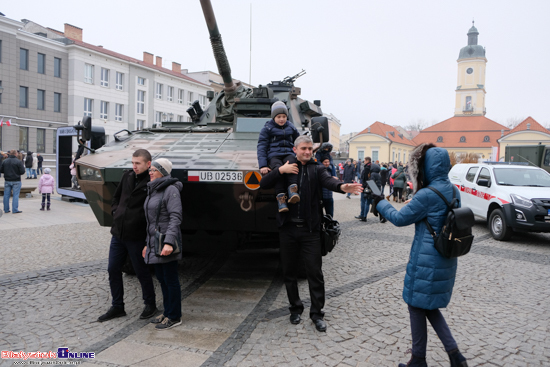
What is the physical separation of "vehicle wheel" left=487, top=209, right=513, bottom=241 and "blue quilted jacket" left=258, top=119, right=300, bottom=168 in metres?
6.39

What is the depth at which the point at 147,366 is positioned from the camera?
3396mm

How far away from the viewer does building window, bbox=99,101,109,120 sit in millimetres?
38256

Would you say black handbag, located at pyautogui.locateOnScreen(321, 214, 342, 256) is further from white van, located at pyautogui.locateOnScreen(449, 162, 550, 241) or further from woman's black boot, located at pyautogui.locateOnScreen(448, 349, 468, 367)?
white van, located at pyautogui.locateOnScreen(449, 162, 550, 241)

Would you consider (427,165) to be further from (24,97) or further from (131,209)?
(24,97)

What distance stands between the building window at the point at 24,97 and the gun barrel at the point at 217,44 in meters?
31.1

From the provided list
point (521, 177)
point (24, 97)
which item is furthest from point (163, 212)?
point (24, 97)

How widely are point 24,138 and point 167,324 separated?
33.6m

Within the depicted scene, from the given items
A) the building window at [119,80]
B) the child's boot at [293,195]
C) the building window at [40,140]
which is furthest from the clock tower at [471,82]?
the child's boot at [293,195]

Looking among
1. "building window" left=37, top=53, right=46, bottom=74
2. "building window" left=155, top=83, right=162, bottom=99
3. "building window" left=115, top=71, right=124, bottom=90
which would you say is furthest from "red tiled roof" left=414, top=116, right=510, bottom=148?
"building window" left=37, top=53, right=46, bottom=74

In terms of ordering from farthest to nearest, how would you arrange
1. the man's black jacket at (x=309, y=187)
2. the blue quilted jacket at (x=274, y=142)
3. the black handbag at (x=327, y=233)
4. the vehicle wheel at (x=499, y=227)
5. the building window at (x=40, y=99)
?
the building window at (x=40, y=99) < the vehicle wheel at (x=499, y=227) < the black handbag at (x=327, y=233) < the blue quilted jacket at (x=274, y=142) < the man's black jacket at (x=309, y=187)

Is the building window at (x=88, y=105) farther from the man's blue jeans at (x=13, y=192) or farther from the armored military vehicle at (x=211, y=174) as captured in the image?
the armored military vehicle at (x=211, y=174)

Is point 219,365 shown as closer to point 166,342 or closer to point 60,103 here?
point 166,342

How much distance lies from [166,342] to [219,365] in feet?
2.18

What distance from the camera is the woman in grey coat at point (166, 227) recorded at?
3.98 m
